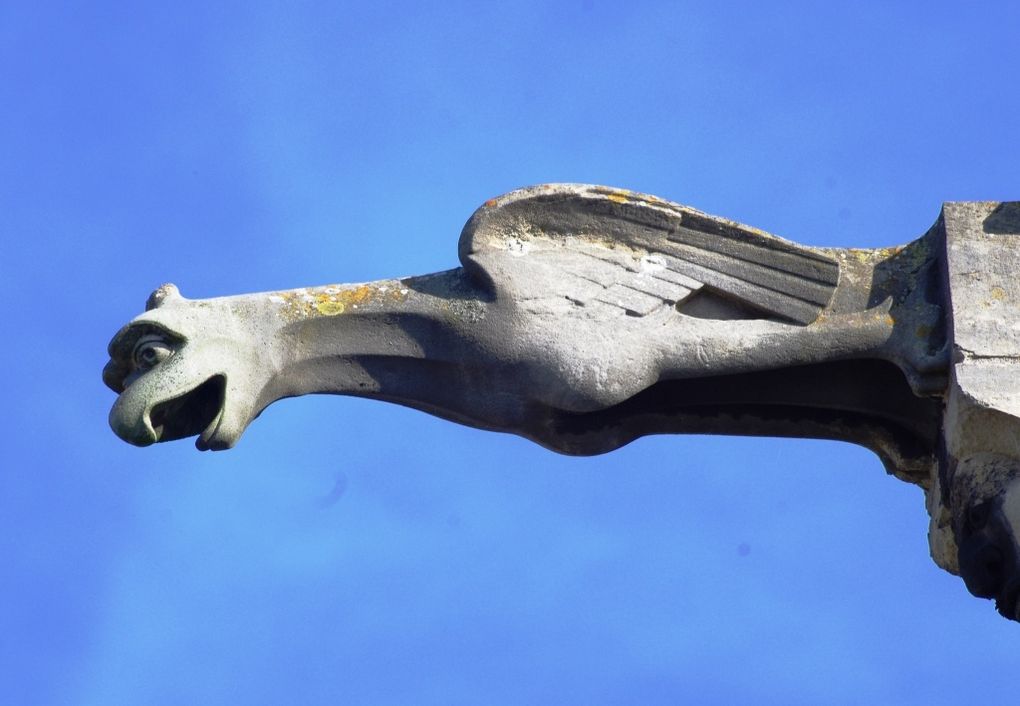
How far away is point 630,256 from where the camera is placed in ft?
21.6

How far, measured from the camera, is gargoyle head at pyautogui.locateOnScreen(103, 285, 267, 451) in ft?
20.9

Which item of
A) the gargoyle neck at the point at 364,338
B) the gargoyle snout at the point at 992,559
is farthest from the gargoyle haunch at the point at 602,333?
the gargoyle snout at the point at 992,559

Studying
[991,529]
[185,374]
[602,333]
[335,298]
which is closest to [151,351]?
[185,374]

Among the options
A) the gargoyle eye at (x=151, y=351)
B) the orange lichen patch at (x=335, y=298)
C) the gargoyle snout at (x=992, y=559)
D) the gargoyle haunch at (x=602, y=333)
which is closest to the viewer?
the gargoyle snout at (x=992, y=559)

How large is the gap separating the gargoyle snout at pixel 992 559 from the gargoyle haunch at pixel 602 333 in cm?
17

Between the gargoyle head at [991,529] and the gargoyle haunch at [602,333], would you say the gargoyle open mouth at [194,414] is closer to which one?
the gargoyle haunch at [602,333]

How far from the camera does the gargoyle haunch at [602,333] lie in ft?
20.9

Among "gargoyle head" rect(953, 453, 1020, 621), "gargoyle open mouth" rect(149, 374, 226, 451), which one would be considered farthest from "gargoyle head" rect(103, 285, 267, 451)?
"gargoyle head" rect(953, 453, 1020, 621)

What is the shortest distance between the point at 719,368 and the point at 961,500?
78 centimetres

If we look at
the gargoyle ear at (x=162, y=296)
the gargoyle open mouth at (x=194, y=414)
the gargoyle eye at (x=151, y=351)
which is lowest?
the gargoyle open mouth at (x=194, y=414)

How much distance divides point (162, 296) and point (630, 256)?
1406 mm

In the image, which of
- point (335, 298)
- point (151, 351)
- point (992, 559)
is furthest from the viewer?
point (335, 298)

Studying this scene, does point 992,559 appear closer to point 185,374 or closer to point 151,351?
point 185,374

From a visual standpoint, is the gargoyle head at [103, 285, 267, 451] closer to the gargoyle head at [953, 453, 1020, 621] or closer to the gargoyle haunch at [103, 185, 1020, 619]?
the gargoyle haunch at [103, 185, 1020, 619]
